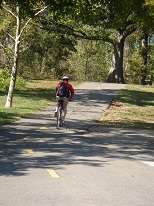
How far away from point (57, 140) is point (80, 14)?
7.71 m

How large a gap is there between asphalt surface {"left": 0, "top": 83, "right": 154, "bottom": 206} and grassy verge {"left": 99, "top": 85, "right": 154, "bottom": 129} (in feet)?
7.18

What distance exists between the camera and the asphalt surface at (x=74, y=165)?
5.95 meters

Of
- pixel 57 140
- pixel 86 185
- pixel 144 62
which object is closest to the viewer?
pixel 86 185

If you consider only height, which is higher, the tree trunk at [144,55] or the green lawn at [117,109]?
the tree trunk at [144,55]

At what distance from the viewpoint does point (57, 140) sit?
11844 millimetres

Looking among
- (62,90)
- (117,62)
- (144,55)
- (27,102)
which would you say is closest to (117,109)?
(27,102)

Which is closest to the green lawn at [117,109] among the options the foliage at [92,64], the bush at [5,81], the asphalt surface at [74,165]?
the bush at [5,81]

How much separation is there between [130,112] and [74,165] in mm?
14258

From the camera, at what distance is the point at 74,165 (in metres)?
8.30

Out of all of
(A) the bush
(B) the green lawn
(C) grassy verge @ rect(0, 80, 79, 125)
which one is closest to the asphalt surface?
(C) grassy verge @ rect(0, 80, 79, 125)

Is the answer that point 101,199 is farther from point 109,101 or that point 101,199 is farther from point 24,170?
point 109,101

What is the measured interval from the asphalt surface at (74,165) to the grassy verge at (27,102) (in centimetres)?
151

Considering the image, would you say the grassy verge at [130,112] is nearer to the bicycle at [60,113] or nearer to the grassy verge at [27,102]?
the bicycle at [60,113]

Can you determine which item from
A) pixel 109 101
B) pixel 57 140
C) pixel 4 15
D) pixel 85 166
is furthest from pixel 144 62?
pixel 85 166
